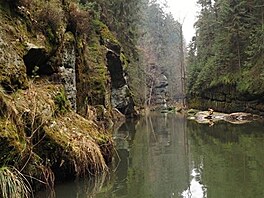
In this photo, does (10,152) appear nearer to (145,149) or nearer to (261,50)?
(145,149)

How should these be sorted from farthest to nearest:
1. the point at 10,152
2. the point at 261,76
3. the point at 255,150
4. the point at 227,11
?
the point at 227,11
the point at 261,76
the point at 255,150
the point at 10,152

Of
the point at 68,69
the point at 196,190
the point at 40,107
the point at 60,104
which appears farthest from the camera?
the point at 68,69

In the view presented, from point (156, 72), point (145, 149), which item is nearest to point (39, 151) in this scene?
point (145, 149)

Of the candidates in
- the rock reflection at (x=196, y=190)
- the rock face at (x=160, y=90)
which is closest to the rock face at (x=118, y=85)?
the rock reflection at (x=196, y=190)

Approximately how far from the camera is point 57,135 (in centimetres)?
755

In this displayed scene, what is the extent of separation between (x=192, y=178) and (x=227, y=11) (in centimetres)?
2486

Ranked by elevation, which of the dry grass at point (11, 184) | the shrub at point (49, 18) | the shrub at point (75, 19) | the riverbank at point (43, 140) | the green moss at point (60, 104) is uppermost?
the shrub at point (75, 19)

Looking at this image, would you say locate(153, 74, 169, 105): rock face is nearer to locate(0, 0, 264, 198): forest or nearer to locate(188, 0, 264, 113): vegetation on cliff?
locate(188, 0, 264, 113): vegetation on cliff

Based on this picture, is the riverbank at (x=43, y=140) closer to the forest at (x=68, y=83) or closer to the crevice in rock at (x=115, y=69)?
the forest at (x=68, y=83)

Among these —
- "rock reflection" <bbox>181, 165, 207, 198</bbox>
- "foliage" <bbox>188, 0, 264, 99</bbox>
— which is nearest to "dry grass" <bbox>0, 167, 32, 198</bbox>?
"rock reflection" <bbox>181, 165, 207, 198</bbox>

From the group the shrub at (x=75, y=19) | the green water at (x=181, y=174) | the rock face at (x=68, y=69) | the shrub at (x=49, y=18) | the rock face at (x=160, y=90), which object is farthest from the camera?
the rock face at (x=160, y=90)

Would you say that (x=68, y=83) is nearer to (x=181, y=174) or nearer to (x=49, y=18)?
(x=49, y=18)

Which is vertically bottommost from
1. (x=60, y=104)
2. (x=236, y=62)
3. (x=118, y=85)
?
(x=60, y=104)

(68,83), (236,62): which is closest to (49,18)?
(68,83)
